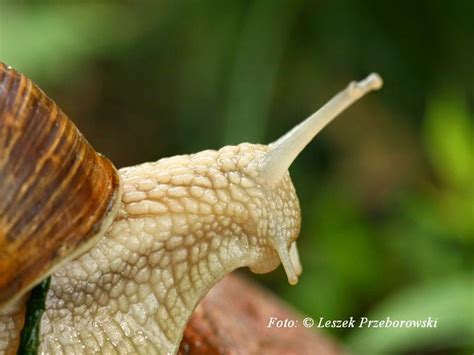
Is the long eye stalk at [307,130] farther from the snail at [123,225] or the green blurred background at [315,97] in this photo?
the green blurred background at [315,97]

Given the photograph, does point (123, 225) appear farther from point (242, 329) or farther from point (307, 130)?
point (242, 329)

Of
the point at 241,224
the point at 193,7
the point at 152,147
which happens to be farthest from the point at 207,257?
the point at 152,147

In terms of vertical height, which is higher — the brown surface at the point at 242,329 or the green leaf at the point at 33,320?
the green leaf at the point at 33,320

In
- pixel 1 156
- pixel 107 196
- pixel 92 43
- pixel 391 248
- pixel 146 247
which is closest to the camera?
pixel 1 156

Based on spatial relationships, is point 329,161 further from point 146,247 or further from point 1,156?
point 1,156

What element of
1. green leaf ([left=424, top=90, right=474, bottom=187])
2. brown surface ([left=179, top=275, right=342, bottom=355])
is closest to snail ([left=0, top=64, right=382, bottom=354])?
brown surface ([left=179, top=275, right=342, bottom=355])

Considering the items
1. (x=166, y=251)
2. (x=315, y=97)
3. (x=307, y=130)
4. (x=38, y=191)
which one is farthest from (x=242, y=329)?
(x=315, y=97)

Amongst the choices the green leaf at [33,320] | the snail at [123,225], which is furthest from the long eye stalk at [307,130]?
the green leaf at [33,320]
